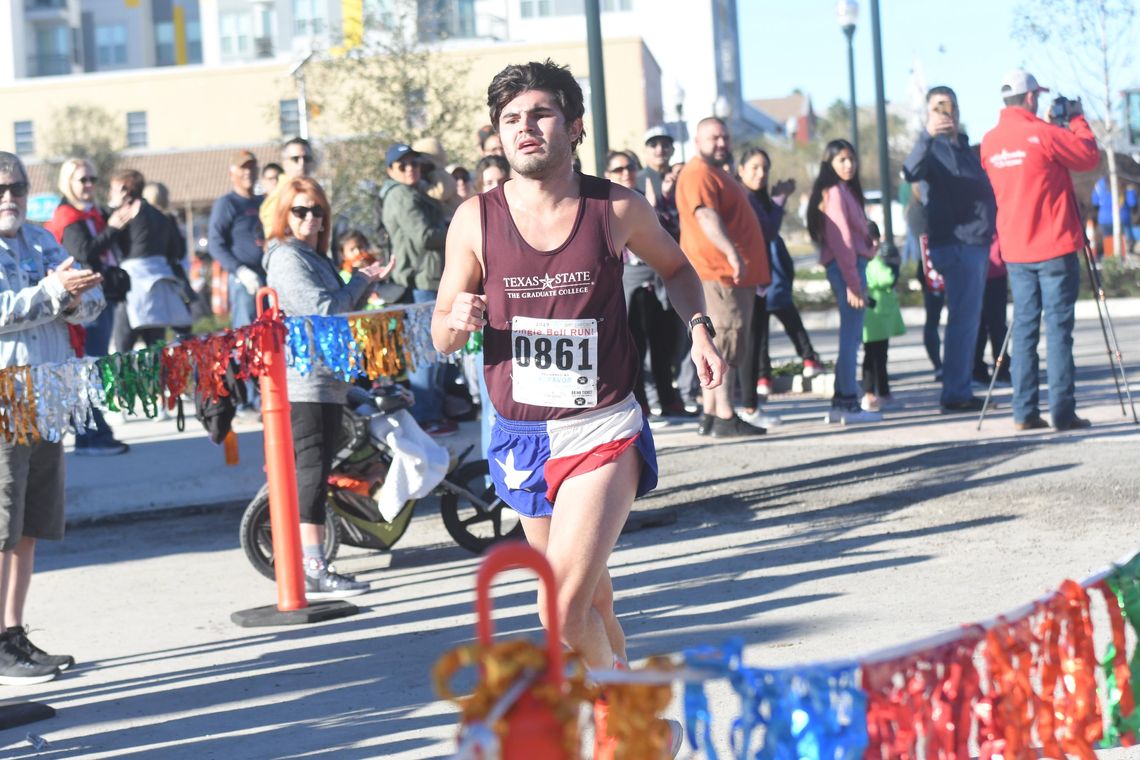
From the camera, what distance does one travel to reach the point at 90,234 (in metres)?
11.7

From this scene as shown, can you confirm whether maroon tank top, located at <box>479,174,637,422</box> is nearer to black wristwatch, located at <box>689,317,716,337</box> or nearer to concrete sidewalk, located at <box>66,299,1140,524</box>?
black wristwatch, located at <box>689,317,716,337</box>

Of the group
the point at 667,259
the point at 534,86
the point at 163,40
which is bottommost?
the point at 667,259

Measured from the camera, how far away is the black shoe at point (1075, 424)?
10922 mm

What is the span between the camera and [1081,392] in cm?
1335

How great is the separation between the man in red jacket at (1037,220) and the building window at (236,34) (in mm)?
80194

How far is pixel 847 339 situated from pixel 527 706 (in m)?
9.77

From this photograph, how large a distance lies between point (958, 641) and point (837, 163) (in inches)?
384

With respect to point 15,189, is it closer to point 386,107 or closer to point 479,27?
point 386,107

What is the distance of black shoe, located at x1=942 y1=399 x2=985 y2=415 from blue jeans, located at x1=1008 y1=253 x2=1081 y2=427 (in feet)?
5.00

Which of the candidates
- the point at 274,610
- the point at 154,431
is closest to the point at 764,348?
the point at 154,431

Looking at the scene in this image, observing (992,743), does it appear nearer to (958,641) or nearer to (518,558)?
(958,641)

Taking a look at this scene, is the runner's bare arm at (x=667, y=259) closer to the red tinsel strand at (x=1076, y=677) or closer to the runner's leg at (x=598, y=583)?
the runner's leg at (x=598, y=583)

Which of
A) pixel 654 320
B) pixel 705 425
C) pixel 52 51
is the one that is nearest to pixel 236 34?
pixel 52 51

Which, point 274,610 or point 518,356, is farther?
point 274,610
